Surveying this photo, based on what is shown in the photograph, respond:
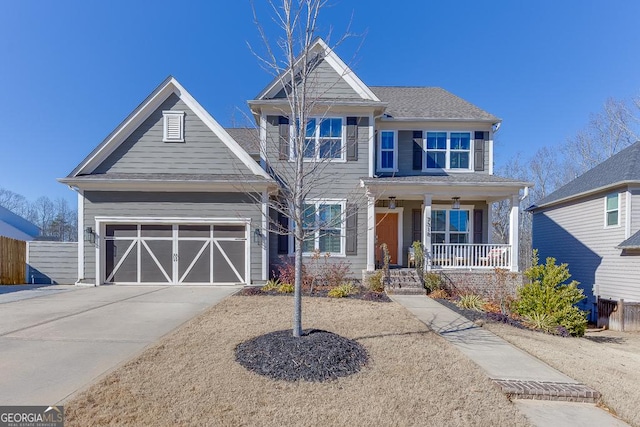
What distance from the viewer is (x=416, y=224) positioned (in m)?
12.7

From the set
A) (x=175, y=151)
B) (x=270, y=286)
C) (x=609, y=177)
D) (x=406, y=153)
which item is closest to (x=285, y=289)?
(x=270, y=286)

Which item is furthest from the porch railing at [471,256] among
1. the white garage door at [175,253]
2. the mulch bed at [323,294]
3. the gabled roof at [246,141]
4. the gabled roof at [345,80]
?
the gabled roof at [246,141]

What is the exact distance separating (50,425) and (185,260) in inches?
315

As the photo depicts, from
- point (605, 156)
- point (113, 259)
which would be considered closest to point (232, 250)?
point (113, 259)

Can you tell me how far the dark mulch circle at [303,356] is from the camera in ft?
12.3

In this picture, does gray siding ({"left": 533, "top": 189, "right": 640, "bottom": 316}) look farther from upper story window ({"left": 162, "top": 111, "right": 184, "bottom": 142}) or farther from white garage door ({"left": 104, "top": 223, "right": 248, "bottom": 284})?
upper story window ({"left": 162, "top": 111, "right": 184, "bottom": 142})

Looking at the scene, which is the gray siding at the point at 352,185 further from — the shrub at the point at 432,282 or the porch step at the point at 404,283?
the shrub at the point at 432,282

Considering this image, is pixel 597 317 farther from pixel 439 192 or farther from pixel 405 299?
pixel 405 299

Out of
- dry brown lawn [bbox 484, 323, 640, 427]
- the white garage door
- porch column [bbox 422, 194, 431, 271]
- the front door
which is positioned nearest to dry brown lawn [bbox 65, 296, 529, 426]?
dry brown lawn [bbox 484, 323, 640, 427]

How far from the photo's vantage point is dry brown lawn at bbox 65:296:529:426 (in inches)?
115

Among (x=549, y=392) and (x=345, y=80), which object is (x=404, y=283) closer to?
(x=549, y=392)

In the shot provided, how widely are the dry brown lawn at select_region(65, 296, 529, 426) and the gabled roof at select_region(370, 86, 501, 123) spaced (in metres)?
9.85

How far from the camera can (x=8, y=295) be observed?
8641 mm

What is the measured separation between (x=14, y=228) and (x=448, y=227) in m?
32.1
